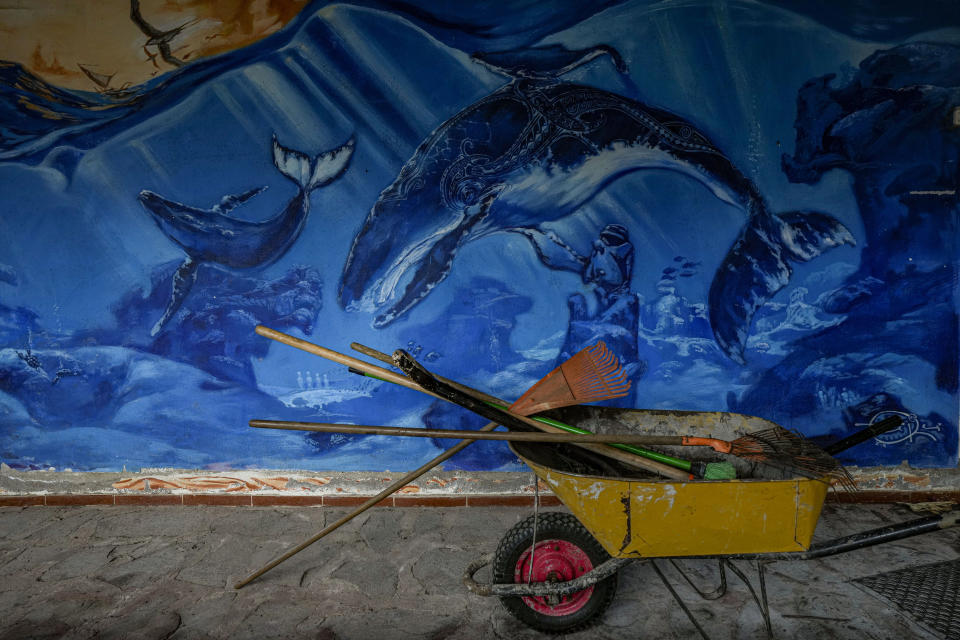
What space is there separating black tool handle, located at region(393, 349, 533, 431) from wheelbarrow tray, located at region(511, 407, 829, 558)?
302mm

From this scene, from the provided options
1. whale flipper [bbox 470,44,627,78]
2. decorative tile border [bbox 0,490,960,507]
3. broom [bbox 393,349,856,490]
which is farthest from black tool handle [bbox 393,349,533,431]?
whale flipper [bbox 470,44,627,78]

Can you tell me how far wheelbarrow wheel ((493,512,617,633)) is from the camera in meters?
2.28

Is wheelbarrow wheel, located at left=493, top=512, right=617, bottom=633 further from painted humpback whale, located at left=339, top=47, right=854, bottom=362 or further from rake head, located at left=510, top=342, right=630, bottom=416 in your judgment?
painted humpback whale, located at left=339, top=47, right=854, bottom=362

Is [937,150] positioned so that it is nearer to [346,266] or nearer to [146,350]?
[346,266]

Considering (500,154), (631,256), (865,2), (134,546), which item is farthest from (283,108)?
(865,2)

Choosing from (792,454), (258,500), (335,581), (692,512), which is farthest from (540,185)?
(258,500)

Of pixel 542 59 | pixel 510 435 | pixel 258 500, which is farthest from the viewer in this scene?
pixel 258 500

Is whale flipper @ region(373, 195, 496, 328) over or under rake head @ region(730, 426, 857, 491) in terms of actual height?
over

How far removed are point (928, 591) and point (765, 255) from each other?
182cm

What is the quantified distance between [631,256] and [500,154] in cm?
100

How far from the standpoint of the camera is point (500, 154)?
3.36 m

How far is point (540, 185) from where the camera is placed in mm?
3367

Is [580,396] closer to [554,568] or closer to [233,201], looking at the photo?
[554,568]

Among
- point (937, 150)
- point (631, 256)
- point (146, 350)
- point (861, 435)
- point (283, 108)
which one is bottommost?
point (861, 435)
